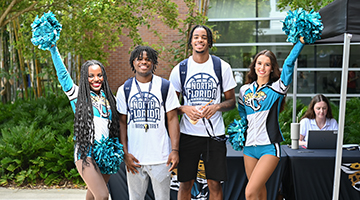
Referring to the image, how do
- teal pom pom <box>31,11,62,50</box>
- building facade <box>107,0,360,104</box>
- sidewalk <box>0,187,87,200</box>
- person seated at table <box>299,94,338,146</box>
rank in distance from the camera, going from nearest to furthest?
teal pom pom <box>31,11,62,50</box>, person seated at table <box>299,94,338,146</box>, sidewalk <box>0,187,87,200</box>, building facade <box>107,0,360,104</box>

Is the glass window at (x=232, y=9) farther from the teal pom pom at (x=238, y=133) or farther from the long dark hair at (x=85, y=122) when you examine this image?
the long dark hair at (x=85, y=122)

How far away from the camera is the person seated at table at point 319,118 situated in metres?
4.81

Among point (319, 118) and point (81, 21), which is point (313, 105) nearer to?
point (319, 118)

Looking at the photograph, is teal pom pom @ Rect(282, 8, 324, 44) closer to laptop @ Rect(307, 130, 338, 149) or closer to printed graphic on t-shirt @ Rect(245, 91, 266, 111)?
printed graphic on t-shirt @ Rect(245, 91, 266, 111)

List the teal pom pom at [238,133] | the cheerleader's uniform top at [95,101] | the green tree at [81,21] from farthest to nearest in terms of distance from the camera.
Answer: the green tree at [81,21], the teal pom pom at [238,133], the cheerleader's uniform top at [95,101]

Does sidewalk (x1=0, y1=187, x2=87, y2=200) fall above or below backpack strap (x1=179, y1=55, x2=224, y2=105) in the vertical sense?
below

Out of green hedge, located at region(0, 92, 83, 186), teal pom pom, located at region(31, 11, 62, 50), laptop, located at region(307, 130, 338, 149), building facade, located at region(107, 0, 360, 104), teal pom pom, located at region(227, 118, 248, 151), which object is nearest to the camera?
teal pom pom, located at region(31, 11, 62, 50)

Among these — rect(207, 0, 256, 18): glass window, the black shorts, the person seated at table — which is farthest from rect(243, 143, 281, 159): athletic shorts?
rect(207, 0, 256, 18): glass window

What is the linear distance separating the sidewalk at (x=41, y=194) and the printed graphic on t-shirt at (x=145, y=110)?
2.63 m

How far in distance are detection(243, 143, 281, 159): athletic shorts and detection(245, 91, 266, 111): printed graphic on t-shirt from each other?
13.6 inches

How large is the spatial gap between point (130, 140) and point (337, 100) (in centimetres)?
1051

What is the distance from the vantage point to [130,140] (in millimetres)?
2979

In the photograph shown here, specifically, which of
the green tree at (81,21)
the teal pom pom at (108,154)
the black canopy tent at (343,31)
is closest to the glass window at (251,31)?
the green tree at (81,21)

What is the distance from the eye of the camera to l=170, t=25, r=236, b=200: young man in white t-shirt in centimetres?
318
